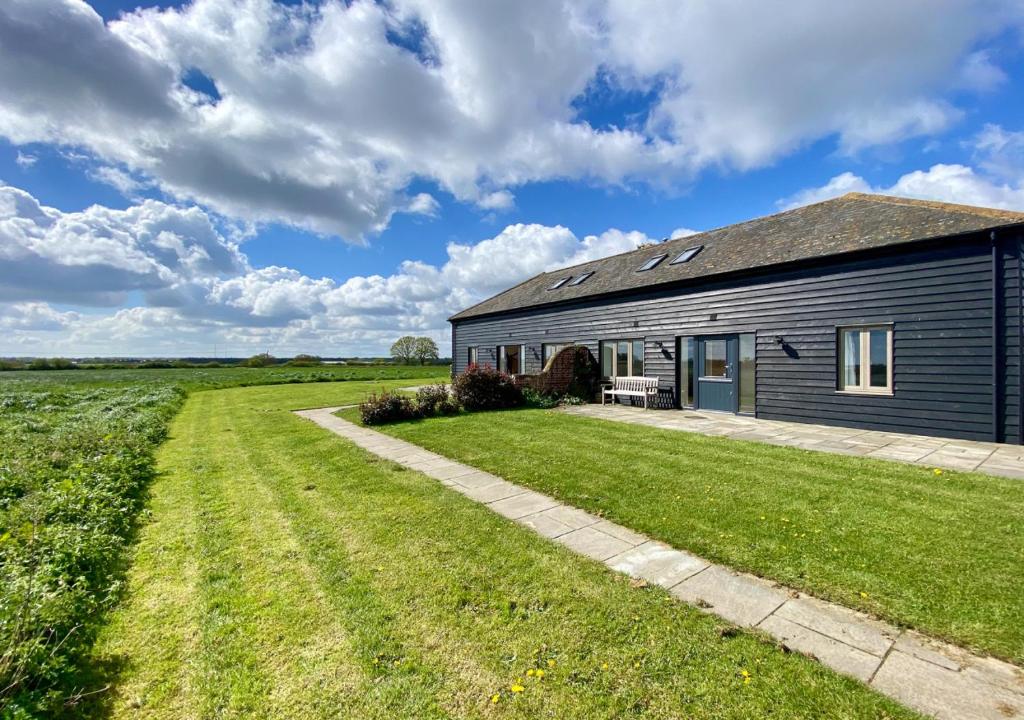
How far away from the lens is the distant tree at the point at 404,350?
213ft

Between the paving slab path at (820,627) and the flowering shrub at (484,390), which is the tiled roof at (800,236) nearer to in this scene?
the flowering shrub at (484,390)

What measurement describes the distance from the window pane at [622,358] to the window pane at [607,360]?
0.17 meters

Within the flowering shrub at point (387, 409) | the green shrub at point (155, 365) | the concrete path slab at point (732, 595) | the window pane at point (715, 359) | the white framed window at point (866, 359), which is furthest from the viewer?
the green shrub at point (155, 365)

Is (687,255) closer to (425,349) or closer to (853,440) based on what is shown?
(853,440)

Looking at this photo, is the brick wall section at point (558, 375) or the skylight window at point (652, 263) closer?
the brick wall section at point (558, 375)

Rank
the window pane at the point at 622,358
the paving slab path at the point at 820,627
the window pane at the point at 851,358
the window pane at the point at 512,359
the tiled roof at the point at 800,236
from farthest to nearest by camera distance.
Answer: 1. the window pane at the point at 512,359
2. the window pane at the point at 622,358
3. the window pane at the point at 851,358
4. the tiled roof at the point at 800,236
5. the paving slab path at the point at 820,627

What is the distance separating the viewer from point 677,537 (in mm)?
3742

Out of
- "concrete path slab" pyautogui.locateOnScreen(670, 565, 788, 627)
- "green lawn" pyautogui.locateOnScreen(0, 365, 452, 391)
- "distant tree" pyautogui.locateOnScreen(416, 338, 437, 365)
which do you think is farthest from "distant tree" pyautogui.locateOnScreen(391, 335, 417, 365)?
"concrete path slab" pyautogui.locateOnScreen(670, 565, 788, 627)

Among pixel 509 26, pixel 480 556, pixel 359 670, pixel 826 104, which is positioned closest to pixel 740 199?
pixel 826 104

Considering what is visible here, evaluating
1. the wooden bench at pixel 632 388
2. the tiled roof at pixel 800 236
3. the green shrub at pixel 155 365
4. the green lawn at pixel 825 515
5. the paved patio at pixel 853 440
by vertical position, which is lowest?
the paved patio at pixel 853 440

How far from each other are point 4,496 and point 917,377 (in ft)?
45.8

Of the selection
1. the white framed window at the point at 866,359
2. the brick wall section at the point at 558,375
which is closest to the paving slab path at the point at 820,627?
the white framed window at the point at 866,359

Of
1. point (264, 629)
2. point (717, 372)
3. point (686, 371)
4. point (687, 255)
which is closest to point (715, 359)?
point (717, 372)

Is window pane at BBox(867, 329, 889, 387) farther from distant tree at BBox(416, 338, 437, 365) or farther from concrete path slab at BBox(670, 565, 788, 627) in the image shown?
distant tree at BBox(416, 338, 437, 365)
